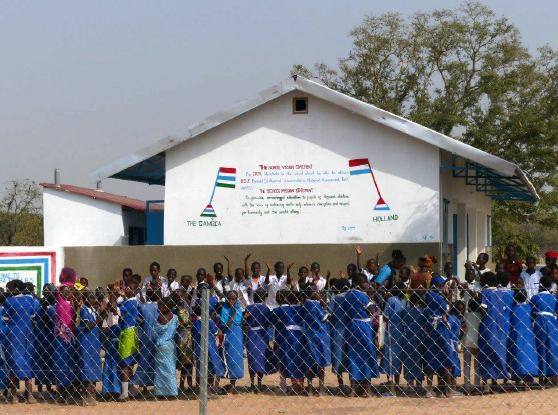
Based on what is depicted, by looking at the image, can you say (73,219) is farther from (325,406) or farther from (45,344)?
(325,406)

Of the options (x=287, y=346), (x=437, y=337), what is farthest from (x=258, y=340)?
(x=437, y=337)

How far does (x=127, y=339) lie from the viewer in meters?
9.43

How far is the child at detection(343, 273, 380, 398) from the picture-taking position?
9336 millimetres

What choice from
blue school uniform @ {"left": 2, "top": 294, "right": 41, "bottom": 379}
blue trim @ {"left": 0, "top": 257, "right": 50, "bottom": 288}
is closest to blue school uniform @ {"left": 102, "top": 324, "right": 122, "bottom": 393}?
blue school uniform @ {"left": 2, "top": 294, "right": 41, "bottom": 379}

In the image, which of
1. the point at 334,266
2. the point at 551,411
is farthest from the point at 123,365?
the point at 334,266

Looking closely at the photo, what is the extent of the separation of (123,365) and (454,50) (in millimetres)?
21815

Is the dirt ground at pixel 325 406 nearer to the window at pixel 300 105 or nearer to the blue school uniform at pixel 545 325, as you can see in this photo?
the blue school uniform at pixel 545 325

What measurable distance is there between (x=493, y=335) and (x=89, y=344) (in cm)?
450

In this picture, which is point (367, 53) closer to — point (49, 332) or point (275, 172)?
point (275, 172)

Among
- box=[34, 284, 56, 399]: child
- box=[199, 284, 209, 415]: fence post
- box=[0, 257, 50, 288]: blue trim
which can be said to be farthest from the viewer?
box=[0, 257, 50, 288]: blue trim

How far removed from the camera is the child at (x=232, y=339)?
32.1 feet

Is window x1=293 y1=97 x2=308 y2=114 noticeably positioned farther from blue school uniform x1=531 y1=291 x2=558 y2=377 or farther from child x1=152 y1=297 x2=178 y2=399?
blue school uniform x1=531 y1=291 x2=558 y2=377

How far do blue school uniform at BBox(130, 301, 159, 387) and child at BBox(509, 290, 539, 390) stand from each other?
13.1ft

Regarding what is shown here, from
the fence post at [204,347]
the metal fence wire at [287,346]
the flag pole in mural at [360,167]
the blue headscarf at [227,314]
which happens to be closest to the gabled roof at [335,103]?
the flag pole in mural at [360,167]
